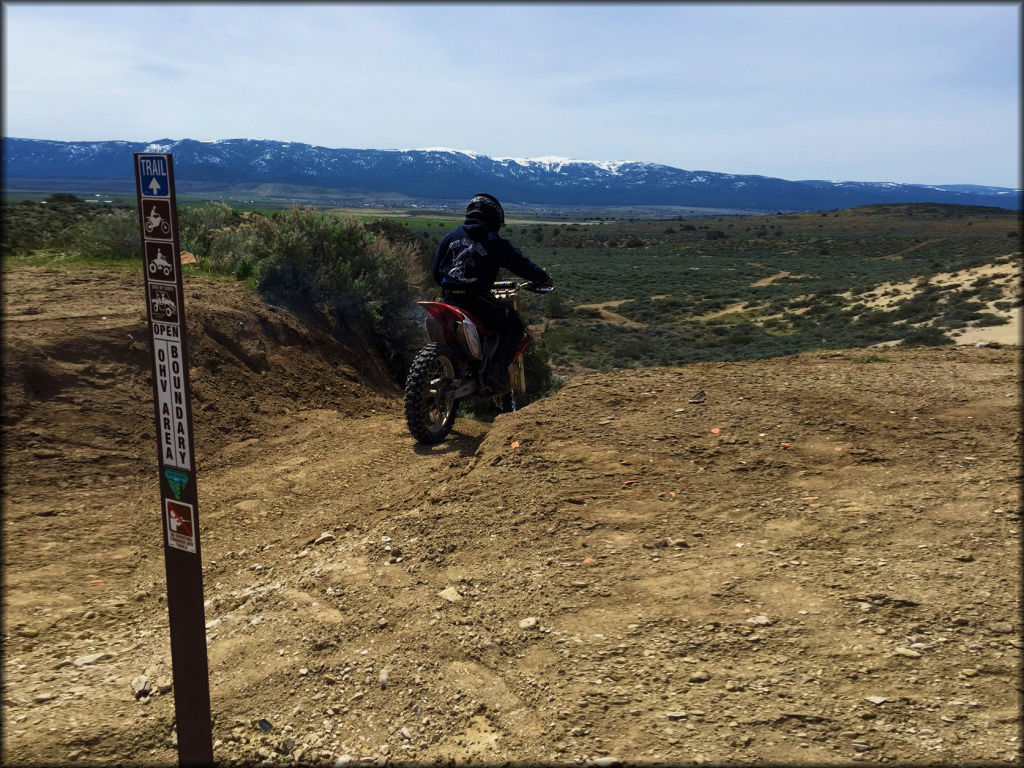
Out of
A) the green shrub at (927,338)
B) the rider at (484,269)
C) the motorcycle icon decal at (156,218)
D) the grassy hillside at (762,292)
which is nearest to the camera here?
the motorcycle icon decal at (156,218)

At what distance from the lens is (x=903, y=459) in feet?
16.3

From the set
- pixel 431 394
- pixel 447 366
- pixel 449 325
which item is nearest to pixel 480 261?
pixel 449 325

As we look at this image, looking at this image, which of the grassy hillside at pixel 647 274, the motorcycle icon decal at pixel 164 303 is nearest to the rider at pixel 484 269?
the grassy hillside at pixel 647 274

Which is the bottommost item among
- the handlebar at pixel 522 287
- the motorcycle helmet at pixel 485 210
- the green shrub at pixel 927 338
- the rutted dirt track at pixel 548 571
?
the green shrub at pixel 927 338

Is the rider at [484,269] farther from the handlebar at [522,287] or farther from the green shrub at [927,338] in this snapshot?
the green shrub at [927,338]

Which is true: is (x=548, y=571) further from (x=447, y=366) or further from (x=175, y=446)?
(x=447, y=366)

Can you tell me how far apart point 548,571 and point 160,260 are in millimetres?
2532

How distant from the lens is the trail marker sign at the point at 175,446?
8.21 ft

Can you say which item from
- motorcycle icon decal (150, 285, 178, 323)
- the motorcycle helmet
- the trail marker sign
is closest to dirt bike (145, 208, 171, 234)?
the trail marker sign

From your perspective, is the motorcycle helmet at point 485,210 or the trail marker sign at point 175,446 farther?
the motorcycle helmet at point 485,210

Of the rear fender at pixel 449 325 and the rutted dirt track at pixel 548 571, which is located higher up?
the rear fender at pixel 449 325

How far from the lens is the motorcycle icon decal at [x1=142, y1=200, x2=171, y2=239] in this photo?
8.14ft

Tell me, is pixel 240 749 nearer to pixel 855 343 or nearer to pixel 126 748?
pixel 126 748

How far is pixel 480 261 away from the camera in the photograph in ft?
21.7
